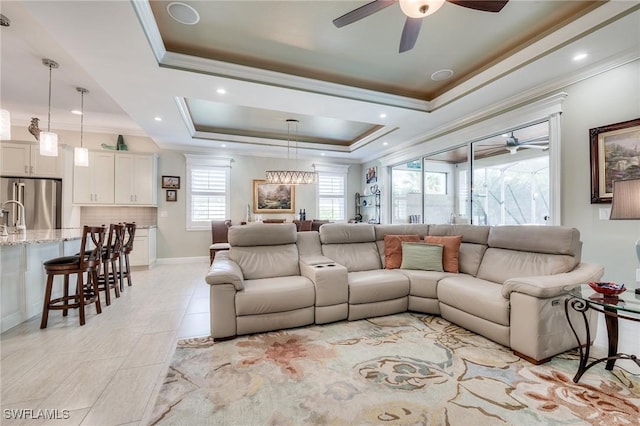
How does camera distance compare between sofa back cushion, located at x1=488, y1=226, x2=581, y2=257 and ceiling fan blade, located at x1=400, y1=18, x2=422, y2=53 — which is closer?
ceiling fan blade, located at x1=400, y1=18, x2=422, y2=53

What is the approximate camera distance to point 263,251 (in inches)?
124

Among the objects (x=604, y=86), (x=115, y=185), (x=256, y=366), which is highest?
(x=604, y=86)

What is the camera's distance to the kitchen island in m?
2.47

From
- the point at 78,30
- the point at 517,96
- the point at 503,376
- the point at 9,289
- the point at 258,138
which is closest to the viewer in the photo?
the point at 503,376

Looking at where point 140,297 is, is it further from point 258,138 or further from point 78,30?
point 258,138

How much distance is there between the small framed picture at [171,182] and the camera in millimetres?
5913

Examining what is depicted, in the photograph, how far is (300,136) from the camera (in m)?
6.14

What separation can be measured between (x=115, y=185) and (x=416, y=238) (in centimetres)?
578

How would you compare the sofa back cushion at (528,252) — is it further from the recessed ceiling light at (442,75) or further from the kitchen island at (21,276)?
the kitchen island at (21,276)

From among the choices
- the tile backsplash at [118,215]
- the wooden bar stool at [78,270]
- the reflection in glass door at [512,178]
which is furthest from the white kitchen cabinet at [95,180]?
the reflection in glass door at [512,178]

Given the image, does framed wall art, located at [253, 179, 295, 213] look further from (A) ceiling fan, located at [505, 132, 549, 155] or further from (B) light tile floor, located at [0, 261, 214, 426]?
(A) ceiling fan, located at [505, 132, 549, 155]

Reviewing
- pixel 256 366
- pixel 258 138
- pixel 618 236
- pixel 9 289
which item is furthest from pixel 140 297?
pixel 618 236

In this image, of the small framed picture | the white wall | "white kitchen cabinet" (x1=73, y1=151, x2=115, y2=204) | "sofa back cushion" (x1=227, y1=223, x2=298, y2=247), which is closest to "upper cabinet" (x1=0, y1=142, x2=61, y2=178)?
"white kitchen cabinet" (x1=73, y1=151, x2=115, y2=204)

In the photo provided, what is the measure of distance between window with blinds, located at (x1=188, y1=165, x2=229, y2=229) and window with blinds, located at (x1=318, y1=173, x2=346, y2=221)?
2.44m
